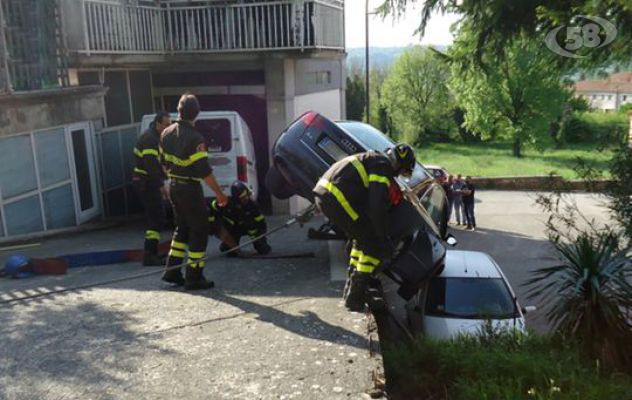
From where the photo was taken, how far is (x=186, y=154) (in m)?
5.44

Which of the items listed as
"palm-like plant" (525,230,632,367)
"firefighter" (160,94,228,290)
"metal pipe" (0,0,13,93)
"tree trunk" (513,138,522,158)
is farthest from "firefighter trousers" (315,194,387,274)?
"tree trunk" (513,138,522,158)

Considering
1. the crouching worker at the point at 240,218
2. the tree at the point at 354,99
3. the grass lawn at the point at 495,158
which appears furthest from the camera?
the tree at the point at 354,99

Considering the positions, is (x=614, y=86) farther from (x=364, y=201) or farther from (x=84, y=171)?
(x=364, y=201)

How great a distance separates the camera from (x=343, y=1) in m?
15.2

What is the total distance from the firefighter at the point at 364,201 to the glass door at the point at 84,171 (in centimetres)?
639

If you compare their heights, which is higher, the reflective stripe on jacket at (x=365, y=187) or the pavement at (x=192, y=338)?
the reflective stripe on jacket at (x=365, y=187)

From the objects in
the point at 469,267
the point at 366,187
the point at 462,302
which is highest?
the point at 366,187

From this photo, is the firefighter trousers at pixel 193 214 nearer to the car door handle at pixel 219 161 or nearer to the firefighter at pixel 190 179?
the firefighter at pixel 190 179

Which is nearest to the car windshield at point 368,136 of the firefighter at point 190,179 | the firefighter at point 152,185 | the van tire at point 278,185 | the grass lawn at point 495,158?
the van tire at point 278,185

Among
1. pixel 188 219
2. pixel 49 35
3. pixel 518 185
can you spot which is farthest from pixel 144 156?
pixel 518 185

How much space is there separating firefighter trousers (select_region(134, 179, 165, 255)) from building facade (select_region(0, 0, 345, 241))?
11.3ft

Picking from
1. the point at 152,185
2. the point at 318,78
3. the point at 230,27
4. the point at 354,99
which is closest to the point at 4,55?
the point at 152,185

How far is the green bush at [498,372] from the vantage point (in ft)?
13.1

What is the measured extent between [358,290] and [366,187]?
2.77 ft
